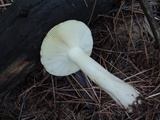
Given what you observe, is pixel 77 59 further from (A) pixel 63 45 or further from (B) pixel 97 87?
(B) pixel 97 87

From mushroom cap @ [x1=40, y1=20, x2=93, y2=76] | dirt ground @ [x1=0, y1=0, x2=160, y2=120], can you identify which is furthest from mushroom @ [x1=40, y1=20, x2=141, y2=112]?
dirt ground @ [x1=0, y1=0, x2=160, y2=120]

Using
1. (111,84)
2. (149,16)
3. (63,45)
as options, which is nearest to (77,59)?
(63,45)

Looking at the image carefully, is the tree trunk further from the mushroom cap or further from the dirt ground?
the dirt ground

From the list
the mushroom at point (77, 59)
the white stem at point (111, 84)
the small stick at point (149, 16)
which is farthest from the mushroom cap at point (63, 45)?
the small stick at point (149, 16)

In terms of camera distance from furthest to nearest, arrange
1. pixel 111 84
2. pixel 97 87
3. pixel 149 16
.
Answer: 1. pixel 97 87
2. pixel 149 16
3. pixel 111 84

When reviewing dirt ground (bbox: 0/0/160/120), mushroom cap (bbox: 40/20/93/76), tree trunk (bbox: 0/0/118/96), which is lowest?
dirt ground (bbox: 0/0/160/120)

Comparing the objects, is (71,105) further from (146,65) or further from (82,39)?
(146,65)

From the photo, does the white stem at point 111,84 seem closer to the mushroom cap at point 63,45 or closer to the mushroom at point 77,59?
the mushroom at point 77,59

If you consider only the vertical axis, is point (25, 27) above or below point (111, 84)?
above
